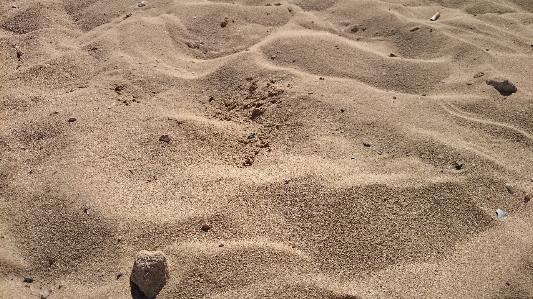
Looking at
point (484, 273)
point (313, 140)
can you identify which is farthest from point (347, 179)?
point (484, 273)

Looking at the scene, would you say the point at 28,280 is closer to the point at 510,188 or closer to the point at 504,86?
the point at 510,188

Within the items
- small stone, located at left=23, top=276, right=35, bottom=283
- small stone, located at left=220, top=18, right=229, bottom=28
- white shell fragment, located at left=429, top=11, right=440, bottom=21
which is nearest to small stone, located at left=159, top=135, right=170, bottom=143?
small stone, located at left=23, top=276, right=35, bottom=283

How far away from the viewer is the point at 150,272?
1.61 meters

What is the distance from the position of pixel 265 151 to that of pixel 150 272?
896mm

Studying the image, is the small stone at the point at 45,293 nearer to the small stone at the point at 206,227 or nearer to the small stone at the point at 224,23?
the small stone at the point at 206,227

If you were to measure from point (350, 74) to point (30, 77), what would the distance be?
205cm

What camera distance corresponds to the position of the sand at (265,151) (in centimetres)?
171

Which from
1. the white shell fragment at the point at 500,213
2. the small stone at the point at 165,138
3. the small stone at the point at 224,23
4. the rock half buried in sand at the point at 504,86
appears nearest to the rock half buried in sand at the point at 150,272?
the small stone at the point at 165,138

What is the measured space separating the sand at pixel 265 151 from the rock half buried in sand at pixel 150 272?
5cm

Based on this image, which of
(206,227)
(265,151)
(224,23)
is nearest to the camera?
(206,227)

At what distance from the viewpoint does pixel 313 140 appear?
89.8 inches

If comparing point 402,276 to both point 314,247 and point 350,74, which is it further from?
point 350,74

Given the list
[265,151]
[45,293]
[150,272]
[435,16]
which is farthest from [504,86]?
[45,293]

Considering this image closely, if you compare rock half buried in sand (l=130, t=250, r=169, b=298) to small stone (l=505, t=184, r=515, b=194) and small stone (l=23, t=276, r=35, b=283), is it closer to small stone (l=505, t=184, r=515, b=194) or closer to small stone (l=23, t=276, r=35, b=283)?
small stone (l=23, t=276, r=35, b=283)
